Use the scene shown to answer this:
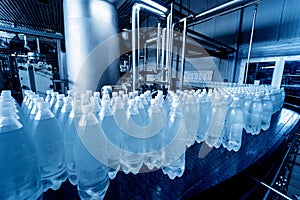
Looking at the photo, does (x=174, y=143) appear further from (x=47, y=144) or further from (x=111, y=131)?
(x=47, y=144)

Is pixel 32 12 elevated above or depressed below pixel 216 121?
above

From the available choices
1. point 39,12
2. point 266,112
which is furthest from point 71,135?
point 39,12

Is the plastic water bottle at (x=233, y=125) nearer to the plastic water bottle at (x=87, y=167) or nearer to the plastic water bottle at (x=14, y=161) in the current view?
the plastic water bottle at (x=87, y=167)

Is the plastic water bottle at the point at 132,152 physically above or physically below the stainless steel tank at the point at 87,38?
A: below

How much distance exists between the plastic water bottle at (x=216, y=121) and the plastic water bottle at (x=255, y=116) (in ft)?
0.86

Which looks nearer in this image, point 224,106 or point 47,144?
point 47,144

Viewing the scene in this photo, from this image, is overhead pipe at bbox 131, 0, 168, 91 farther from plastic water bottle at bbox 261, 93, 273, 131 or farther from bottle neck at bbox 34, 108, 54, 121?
plastic water bottle at bbox 261, 93, 273, 131

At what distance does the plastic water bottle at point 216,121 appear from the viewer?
22.8 inches

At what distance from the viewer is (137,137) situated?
0.42m

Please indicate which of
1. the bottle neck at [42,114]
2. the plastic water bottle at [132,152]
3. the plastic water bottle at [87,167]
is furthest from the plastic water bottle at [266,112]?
the bottle neck at [42,114]

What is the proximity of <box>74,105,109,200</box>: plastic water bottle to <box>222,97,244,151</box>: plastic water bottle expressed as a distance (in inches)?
20.6

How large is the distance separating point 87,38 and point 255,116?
127 cm

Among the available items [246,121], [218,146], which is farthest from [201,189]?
[246,121]

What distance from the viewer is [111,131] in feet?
1.24
